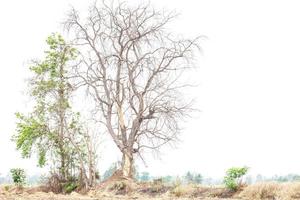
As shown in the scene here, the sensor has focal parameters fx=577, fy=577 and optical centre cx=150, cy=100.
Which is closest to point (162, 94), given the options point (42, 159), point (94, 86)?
point (94, 86)

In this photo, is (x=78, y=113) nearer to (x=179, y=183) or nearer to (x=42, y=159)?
(x=42, y=159)

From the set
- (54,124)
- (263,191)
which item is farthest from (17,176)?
(263,191)

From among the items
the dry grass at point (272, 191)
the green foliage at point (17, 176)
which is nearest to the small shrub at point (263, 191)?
the dry grass at point (272, 191)

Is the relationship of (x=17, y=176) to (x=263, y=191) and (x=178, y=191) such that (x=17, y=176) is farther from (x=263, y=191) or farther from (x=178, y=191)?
(x=263, y=191)

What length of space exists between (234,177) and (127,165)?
34.7ft

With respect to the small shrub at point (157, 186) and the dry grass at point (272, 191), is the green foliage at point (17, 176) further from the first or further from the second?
the dry grass at point (272, 191)

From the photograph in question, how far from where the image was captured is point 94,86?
32312 millimetres

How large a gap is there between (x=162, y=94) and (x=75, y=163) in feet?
22.4

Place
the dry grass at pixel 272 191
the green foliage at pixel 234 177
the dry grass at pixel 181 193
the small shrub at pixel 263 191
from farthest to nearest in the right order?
1. the green foliage at pixel 234 177
2. the small shrub at pixel 263 191
3. the dry grass at pixel 181 193
4. the dry grass at pixel 272 191

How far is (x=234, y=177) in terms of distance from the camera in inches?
856

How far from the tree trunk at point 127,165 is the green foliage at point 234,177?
10302mm

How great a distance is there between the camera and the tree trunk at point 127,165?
102 feet

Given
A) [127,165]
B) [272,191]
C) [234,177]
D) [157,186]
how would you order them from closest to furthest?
[272,191]
[234,177]
[157,186]
[127,165]

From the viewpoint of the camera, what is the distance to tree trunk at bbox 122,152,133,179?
31.2 metres
